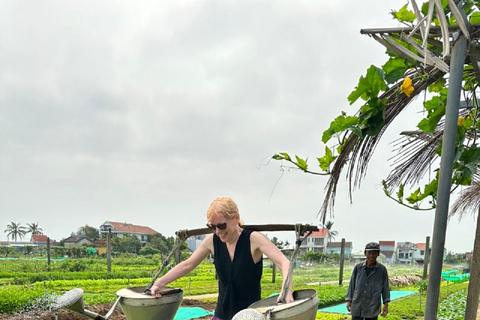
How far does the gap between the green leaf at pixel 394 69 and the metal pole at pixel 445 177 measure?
0.25 meters

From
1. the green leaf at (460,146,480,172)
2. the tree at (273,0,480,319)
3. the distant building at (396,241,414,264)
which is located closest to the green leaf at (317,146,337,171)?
the tree at (273,0,480,319)

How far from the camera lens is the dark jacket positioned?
3.99 m

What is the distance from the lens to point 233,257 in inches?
83.6

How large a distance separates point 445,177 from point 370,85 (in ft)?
1.43

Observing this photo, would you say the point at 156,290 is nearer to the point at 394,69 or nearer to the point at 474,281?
the point at 394,69

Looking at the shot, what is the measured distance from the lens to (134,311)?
6.40 ft

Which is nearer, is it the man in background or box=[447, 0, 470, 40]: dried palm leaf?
box=[447, 0, 470, 40]: dried palm leaf

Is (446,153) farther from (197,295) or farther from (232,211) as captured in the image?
(197,295)

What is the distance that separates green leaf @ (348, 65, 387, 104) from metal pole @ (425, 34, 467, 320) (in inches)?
11.1

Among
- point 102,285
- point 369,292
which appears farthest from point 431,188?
point 102,285

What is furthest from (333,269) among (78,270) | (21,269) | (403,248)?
(403,248)

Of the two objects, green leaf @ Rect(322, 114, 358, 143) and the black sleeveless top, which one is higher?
green leaf @ Rect(322, 114, 358, 143)

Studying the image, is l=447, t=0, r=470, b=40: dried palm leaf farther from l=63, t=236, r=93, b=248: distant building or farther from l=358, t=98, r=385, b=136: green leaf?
l=63, t=236, r=93, b=248: distant building

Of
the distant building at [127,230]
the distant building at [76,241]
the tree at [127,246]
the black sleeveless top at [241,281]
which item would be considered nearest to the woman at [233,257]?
the black sleeveless top at [241,281]
